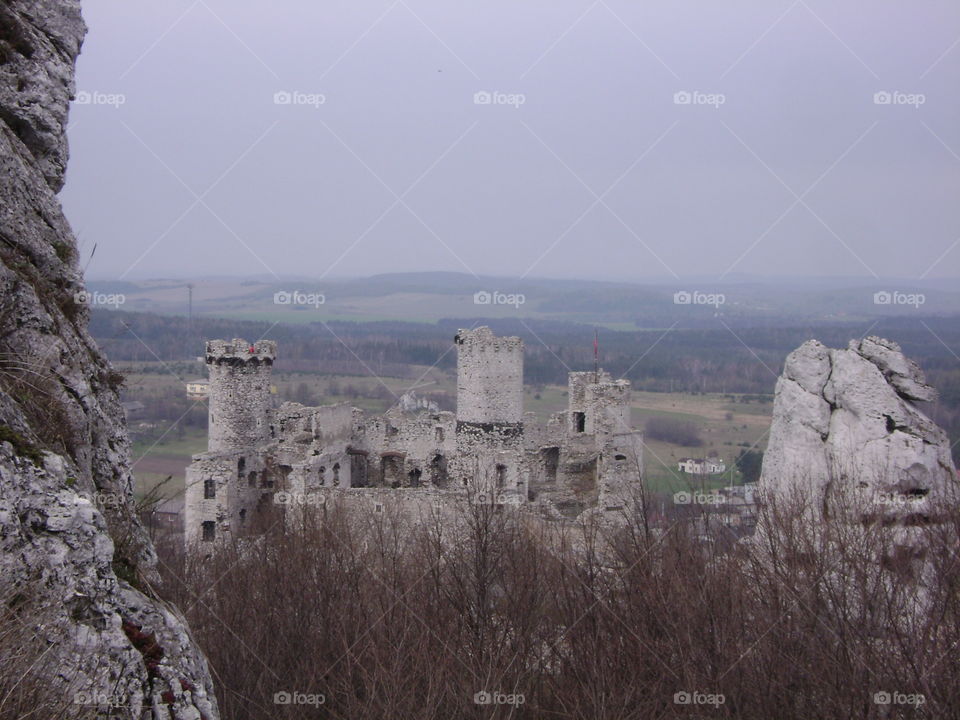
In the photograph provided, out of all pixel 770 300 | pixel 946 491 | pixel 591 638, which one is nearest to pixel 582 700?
pixel 591 638

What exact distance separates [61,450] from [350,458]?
2674 centimetres

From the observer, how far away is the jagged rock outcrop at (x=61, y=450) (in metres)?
7.79

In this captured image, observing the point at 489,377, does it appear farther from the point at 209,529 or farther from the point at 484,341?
the point at 209,529

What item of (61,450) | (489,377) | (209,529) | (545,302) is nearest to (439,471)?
(489,377)

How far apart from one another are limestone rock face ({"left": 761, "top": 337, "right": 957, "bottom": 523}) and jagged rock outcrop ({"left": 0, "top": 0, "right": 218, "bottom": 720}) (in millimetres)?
14657

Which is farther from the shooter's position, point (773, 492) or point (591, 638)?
point (773, 492)

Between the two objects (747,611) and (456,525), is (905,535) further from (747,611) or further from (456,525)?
(456,525)

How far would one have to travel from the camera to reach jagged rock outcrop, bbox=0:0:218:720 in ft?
25.6

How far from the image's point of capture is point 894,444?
2066cm

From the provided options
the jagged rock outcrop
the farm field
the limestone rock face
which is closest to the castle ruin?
the farm field

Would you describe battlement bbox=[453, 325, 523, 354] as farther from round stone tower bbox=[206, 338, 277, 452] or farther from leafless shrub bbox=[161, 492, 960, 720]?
leafless shrub bbox=[161, 492, 960, 720]

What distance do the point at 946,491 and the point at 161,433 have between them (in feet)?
89.8

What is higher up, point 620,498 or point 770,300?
point 770,300

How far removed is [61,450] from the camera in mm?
9406
